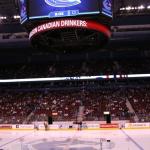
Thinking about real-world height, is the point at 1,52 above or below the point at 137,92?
above

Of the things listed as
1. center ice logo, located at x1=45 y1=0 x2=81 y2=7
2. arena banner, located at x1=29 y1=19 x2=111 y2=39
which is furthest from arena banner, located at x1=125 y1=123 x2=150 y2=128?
center ice logo, located at x1=45 y1=0 x2=81 y2=7

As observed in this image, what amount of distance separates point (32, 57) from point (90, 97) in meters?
10.9

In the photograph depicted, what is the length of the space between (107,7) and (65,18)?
1550 millimetres

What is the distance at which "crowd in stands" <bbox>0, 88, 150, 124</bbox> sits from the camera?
99.8 ft

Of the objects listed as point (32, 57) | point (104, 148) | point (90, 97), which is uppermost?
point (32, 57)

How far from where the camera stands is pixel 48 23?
39.2ft

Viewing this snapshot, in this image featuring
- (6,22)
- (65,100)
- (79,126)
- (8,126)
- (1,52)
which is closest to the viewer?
(79,126)

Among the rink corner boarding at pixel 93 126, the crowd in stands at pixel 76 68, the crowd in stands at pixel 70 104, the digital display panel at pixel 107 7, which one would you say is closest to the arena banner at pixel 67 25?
the digital display panel at pixel 107 7

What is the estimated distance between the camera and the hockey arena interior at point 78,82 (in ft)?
47.6

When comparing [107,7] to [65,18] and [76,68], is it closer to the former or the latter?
[65,18]

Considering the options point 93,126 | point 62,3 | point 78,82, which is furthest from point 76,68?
point 62,3

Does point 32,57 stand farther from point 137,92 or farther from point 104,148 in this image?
point 104,148

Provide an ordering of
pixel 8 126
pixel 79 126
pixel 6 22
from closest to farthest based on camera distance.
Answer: pixel 79 126 → pixel 8 126 → pixel 6 22

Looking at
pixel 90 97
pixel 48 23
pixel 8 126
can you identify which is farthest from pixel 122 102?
pixel 48 23
